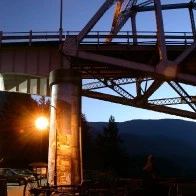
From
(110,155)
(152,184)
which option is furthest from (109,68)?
(110,155)

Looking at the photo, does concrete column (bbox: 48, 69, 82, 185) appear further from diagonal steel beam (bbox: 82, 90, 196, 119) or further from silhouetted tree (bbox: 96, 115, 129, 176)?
silhouetted tree (bbox: 96, 115, 129, 176)

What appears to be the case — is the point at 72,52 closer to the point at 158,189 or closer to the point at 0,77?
the point at 0,77

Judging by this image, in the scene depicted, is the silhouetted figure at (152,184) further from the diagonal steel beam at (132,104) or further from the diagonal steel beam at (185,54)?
the diagonal steel beam at (132,104)

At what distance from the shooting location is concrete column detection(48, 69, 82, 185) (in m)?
28.1

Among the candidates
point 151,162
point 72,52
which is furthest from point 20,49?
point 151,162

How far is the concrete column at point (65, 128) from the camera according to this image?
2814cm

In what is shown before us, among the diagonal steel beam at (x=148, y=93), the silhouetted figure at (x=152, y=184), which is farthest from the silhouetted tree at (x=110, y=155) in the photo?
the silhouetted figure at (x=152, y=184)

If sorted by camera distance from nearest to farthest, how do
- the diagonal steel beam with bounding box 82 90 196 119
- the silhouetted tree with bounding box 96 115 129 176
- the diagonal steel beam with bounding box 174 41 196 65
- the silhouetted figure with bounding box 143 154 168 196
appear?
the silhouetted figure with bounding box 143 154 168 196 → the diagonal steel beam with bounding box 174 41 196 65 → the diagonal steel beam with bounding box 82 90 196 119 → the silhouetted tree with bounding box 96 115 129 176

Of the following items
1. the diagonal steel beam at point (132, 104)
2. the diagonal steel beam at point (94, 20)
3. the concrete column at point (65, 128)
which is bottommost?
the concrete column at point (65, 128)

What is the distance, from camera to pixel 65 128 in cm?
2919

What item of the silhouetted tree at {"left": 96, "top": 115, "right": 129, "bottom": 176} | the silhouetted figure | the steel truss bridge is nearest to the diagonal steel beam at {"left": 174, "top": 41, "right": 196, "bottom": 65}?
the steel truss bridge

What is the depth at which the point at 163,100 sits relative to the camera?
39719 millimetres

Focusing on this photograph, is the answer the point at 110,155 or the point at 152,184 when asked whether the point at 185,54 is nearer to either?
the point at 152,184

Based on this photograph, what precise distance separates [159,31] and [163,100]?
9253 mm
